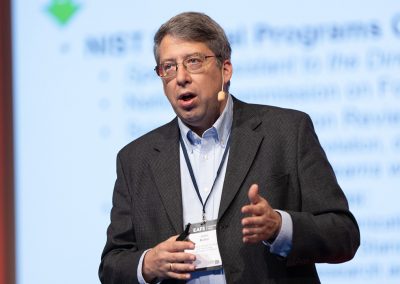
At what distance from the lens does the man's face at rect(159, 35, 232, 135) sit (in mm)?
2625

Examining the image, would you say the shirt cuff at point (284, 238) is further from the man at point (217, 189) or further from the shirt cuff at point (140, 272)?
the shirt cuff at point (140, 272)

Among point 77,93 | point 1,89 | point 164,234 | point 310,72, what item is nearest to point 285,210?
point 164,234

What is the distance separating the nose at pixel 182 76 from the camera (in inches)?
103

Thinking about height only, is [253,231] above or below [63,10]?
below

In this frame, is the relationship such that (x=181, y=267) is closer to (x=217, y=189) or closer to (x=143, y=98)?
(x=217, y=189)

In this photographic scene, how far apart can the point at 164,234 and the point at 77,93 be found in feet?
5.63

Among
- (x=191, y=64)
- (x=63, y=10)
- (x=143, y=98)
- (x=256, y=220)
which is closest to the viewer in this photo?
(x=256, y=220)

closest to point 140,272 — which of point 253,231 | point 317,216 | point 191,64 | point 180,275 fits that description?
point 180,275

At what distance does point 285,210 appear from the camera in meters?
2.48

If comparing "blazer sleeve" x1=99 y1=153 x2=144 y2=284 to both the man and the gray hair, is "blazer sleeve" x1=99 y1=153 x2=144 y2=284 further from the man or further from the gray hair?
the gray hair

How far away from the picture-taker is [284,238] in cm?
227

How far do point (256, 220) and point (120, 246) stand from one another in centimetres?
66

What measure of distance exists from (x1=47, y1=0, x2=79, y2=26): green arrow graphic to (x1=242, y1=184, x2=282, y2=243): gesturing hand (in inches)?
88.2

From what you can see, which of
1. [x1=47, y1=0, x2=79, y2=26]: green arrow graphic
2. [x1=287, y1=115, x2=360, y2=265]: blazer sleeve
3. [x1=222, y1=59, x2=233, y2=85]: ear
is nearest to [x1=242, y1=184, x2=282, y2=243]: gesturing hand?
[x1=287, y1=115, x2=360, y2=265]: blazer sleeve
